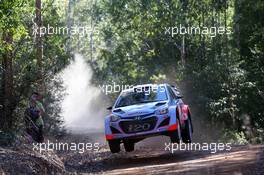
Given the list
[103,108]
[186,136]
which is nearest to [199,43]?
[186,136]

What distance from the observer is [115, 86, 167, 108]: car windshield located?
15.9 metres

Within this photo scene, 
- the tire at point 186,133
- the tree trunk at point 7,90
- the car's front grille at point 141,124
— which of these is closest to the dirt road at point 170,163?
the tire at point 186,133

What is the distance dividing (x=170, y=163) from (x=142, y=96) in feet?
9.49

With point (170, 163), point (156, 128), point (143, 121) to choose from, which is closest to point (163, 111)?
point (156, 128)

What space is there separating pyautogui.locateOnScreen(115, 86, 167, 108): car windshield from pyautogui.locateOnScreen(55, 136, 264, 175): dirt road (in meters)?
1.70

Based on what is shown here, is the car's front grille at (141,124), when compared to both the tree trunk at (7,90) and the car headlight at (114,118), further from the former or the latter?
the tree trunk at (7,90)

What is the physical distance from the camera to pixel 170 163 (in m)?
13.9

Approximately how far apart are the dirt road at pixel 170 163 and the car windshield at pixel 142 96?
170 centimetres

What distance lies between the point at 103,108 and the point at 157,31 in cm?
3048

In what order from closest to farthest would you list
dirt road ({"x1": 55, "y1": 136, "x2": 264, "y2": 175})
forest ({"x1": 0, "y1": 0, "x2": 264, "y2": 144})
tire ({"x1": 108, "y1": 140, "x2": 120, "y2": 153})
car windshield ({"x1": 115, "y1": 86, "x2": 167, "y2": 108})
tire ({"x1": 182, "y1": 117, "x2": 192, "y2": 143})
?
1. dirt road ({"x1": 55, "y1": 136, "x2": 264, "y2": 175})
2. tire ({"x1": 108, "y1": 140, "x2": 120, "y2": 153})
3. car windshield ({"x1": 115, "y1": 86, "x2": 167, "y2": 108})
4. tire ({"x1": 182, "y1": 117, "x2": 192, "y2": 143})
5. forest ({"x1": 0, "y1": 0, "x2": 264, "y2": 144})
